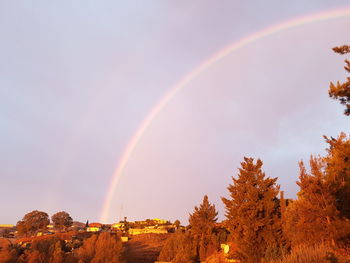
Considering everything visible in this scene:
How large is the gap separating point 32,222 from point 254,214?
297 ft

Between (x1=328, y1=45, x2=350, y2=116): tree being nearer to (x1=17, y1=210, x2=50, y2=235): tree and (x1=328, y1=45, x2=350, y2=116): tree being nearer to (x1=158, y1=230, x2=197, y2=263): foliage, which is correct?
(x1=158, y1=230, x2=197, y2=263): foliage

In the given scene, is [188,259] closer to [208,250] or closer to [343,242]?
[208,250]

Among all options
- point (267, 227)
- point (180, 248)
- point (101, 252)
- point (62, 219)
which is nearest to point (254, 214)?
point (267, 227)

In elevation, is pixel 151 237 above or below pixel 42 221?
below

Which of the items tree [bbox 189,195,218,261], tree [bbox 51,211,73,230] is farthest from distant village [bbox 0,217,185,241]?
tree [bbox 189,195,218,261]

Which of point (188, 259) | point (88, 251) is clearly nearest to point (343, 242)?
point (188, 259)

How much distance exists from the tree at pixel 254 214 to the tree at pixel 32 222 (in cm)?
8305

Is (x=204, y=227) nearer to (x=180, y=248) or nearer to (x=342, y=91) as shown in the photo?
(x=180, y=248)

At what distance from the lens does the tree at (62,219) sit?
338 ft

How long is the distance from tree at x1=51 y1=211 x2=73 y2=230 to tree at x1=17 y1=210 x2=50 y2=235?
2819 mm

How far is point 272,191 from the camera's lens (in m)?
30.7

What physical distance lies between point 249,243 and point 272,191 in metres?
5.84

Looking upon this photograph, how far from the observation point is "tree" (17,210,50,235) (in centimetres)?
9344

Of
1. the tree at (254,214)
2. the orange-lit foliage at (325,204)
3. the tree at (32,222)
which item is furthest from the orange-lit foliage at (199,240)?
the tree at (32,222)
